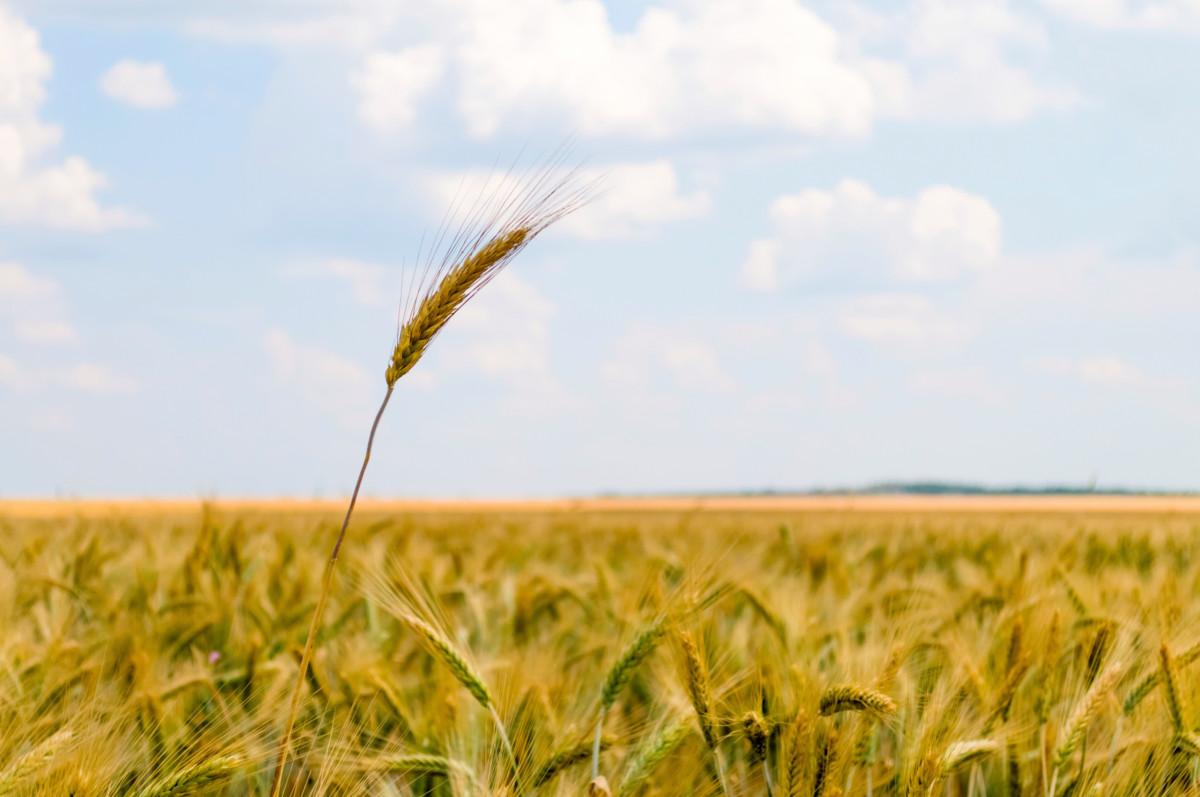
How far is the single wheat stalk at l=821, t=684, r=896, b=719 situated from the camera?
71.8 inches

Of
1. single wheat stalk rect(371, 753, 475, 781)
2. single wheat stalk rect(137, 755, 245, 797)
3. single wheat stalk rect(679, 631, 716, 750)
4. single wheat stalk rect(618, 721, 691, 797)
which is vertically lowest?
single wheat stalk rect(371, 753, 475, 781)

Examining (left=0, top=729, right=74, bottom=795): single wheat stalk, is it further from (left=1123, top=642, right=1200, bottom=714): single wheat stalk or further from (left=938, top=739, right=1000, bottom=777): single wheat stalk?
(left=1123, top=642, right=1200, bottom=714): single wheat stalk

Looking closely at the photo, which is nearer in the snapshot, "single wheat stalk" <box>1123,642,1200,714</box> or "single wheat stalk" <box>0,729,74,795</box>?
"single wheat stalk" <box>0,729,74,795</box>

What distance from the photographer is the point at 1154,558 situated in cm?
741

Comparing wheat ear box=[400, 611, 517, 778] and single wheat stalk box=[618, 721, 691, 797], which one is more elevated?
wheat ear box=[400, 611, 517, 778]

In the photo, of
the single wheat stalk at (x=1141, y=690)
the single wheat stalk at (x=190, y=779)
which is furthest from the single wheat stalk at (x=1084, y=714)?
the single wheat stalk at (x=190, y=779)

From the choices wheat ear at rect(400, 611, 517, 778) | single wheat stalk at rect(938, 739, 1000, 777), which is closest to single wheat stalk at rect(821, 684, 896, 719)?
single wheat stalk at rect(938, 739, 1000, 777)

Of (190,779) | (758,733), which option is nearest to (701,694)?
(758,733)

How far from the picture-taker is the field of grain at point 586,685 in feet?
6.68

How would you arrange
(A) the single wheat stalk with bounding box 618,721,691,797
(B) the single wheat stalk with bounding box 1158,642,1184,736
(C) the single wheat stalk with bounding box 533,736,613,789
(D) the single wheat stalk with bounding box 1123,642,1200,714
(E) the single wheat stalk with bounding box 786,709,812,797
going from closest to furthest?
(E) the single wheat stalk with bounding box 786,709,812,797
(A) the single wheat stalk with bounding box 618,721,691,797
(C) the single wheat stalk with bounding box 533,736,613,789
(B) the single wheat stalk with bounding box 1158,642,1184,736
(D) the single wheat stalk with bounding box 1123,642,1200,714

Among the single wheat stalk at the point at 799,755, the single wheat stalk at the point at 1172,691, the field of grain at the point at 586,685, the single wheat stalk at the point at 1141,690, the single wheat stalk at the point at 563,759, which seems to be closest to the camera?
the single wheat stalk at the point at 799,755

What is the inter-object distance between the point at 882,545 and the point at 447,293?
5829 mm

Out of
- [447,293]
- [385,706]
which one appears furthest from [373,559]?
[447,293]

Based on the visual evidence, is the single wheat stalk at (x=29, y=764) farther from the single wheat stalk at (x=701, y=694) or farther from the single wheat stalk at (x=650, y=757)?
the single wheat stalk at (x=701, y=694)
